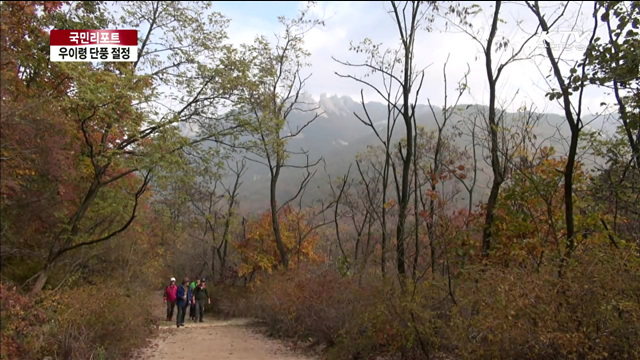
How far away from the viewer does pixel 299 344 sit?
10.8 m

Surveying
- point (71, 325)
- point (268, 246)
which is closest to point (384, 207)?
point (71, 325)

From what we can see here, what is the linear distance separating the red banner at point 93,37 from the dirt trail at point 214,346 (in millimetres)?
7416

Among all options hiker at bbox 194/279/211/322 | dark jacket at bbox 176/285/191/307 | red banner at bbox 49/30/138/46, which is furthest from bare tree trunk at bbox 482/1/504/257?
hiker at bbox 194/279/211/322

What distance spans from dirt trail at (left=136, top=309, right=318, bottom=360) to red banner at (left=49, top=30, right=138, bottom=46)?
7.42m

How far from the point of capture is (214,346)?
1058 centimetres

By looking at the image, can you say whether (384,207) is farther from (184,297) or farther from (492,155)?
(184,297)

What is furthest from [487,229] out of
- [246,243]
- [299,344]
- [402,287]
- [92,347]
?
[246,243]

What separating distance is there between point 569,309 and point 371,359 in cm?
432

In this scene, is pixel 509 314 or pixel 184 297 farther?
pixel 184 297

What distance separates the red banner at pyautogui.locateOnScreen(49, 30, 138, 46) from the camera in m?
9.69

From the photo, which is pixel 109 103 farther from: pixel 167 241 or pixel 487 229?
pixel 167 241

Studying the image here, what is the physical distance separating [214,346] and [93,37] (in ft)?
27.2

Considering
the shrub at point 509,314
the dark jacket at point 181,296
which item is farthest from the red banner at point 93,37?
the shrub at point 509,314

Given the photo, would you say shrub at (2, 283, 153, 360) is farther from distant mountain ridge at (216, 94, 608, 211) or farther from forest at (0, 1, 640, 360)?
distant mountain ridge at (216, 94, 608, 211)
